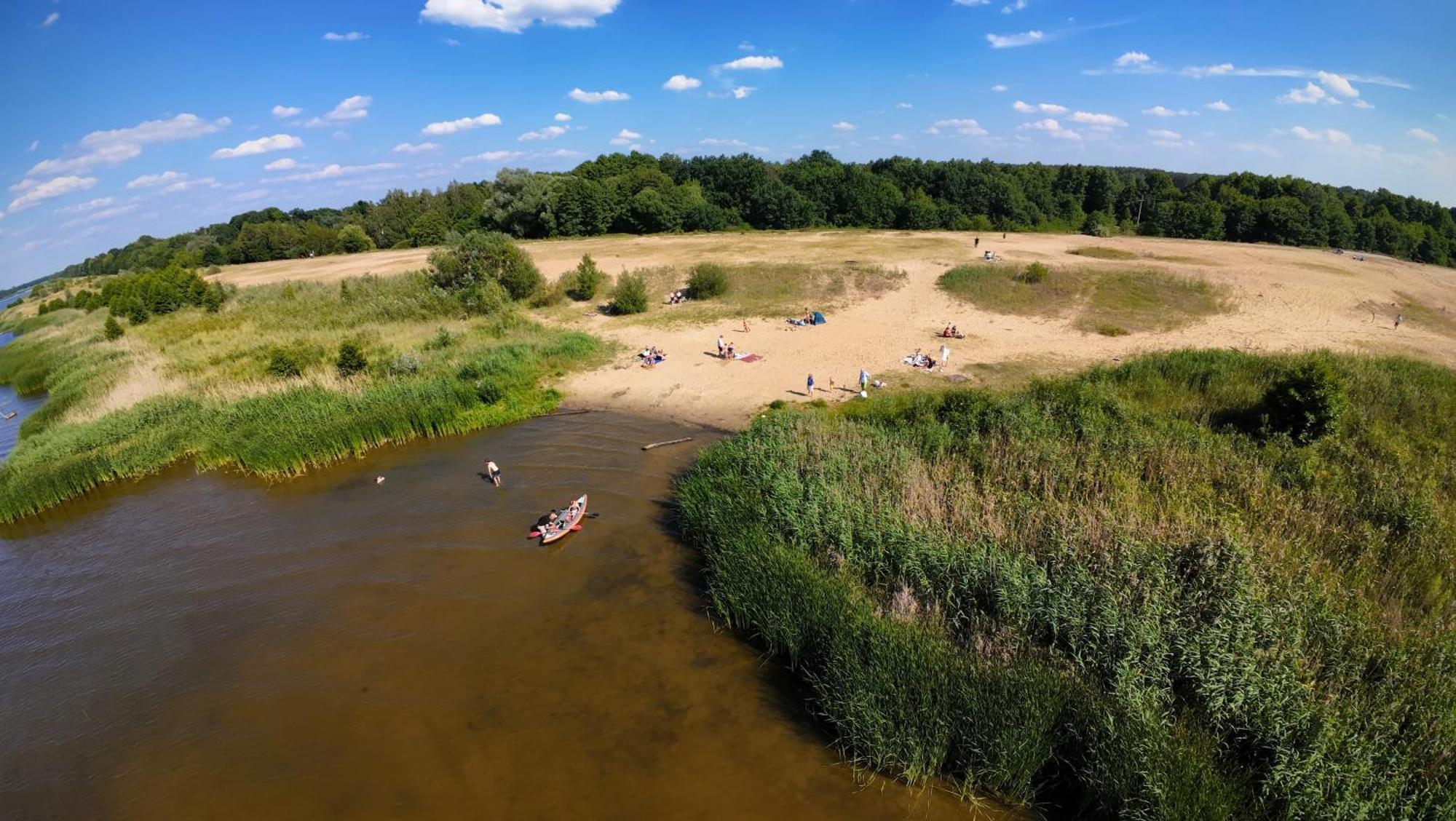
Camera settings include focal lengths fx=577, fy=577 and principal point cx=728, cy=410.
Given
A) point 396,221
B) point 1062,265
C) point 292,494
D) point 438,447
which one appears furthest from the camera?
point 396,221

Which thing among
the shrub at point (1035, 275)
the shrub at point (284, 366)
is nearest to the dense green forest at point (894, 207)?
the shrub at point (1035, 275)

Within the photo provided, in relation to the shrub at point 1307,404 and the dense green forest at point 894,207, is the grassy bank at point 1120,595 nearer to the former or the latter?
the shrub at point 1307,404

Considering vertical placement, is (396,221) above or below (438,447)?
above

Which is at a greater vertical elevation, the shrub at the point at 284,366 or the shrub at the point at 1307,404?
the shrub at the point at 284,366

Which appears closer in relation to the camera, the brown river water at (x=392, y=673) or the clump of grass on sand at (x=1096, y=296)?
the brown river water at (x=392, y=673)

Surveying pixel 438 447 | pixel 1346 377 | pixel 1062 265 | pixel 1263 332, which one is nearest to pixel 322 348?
pixel 438 447

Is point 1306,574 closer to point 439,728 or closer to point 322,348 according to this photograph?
point 439,728

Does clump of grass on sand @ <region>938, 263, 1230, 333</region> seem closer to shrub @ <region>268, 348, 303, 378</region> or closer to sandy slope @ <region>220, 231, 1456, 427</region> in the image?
sandy slope @ <region>220, 231, 1456, 427</region>
